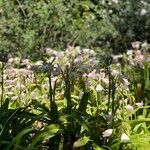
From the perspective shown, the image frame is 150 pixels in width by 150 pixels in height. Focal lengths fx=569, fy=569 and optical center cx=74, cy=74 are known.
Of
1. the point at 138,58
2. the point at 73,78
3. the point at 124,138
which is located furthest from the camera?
the point at 138,58

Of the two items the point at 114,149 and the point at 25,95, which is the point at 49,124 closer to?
the point at 114,149

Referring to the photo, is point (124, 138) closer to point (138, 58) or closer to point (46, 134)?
point (46, 134)

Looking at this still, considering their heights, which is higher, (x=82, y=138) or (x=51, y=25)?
(x=51, y=25)

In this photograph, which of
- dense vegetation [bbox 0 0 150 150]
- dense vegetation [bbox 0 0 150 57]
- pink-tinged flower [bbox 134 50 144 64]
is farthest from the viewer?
dense vegetation [bbox 0 0 150 57]

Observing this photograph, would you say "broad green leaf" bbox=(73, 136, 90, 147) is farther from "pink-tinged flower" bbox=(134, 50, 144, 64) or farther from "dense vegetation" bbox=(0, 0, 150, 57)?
"dense vegetation" bbox=(0, 0, 150, 57)

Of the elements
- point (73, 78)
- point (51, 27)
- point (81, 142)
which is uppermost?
point (51, 27)

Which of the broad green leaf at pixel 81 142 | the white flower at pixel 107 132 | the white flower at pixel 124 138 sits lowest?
the broad green leaf at pixel 81 142

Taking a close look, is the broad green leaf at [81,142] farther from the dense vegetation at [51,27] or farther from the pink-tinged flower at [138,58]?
the dense vegetation at [51,27]

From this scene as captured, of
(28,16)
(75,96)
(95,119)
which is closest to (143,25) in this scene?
(28,16)

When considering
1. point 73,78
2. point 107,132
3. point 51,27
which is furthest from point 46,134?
point 51,27

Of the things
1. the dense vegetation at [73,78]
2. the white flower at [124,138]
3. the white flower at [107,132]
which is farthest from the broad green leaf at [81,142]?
the white flower at [124,138]

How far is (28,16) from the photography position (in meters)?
8.77

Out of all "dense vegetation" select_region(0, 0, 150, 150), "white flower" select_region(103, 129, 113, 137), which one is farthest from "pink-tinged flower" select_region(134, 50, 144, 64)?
"white flower" select_region(103, 129, 113, 137)

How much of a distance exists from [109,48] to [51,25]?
193 cm
